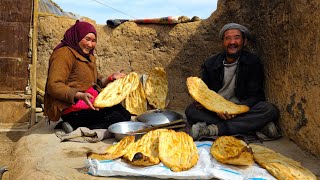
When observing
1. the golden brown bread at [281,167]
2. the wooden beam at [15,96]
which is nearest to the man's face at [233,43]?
the golden brown bread at [281,167]

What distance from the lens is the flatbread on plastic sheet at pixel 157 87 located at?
207 inches

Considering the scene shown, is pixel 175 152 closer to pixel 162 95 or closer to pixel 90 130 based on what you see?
pixel 90 130

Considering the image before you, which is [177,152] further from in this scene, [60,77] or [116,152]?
[60,77]

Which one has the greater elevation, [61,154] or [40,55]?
[40,55]

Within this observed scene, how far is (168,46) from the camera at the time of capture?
18.3 feet

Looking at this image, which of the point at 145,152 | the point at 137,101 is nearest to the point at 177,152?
the point at 145,152

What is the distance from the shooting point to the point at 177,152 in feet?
9.68

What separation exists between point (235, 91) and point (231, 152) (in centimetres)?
145

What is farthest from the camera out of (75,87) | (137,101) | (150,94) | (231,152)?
(150,94)

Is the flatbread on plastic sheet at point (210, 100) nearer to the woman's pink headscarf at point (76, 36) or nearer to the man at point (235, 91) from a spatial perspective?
the man at point (235, 91)

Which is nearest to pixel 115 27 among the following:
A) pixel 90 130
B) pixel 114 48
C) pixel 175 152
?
pixel 114 48

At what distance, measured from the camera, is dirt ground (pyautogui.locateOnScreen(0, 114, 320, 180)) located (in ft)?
9.45

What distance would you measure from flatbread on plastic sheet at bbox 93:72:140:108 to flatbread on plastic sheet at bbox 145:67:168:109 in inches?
34.4

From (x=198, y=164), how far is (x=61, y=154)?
135 centimetres
